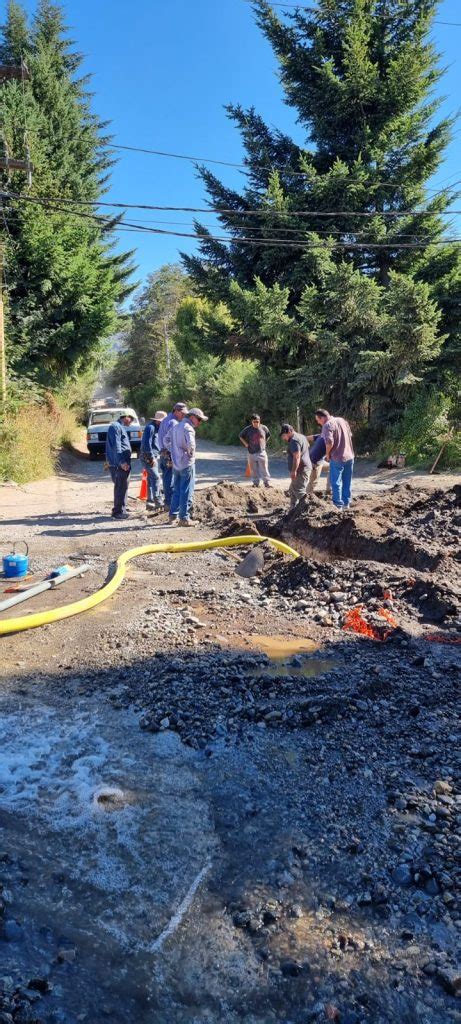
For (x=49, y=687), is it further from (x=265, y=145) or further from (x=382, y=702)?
(x=265, y=145)

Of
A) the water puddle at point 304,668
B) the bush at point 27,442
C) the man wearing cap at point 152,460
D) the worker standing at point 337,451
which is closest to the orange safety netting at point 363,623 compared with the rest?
the water puddle at point 304,668

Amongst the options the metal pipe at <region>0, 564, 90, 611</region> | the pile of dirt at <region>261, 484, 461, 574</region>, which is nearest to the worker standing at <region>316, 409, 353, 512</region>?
the pile of dirt at <region>261, 484, 461, 574</region>

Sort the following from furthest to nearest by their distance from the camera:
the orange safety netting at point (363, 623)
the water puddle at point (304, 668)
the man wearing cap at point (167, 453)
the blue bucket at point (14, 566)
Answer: the man wearing cap at point (167, 453), the blue bucket at point (14, 566), the orange safety netting at point (363, 623), the water puddle at point (304, 668)

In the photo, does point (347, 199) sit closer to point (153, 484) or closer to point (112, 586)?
point (153, 484)

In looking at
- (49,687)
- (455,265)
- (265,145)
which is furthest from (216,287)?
(49,687)

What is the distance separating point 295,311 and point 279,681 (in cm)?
1765

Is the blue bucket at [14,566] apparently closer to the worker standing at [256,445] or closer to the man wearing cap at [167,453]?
the man wearing cap at [167,453]

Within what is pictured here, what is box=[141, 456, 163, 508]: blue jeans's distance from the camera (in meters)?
12.0

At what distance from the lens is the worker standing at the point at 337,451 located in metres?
10.3

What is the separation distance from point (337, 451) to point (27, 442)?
10.1 metres

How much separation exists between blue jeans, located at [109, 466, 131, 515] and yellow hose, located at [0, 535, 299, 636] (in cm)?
268

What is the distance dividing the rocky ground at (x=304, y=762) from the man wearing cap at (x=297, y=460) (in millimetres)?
3354

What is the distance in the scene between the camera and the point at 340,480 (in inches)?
423

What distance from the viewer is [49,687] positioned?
14.8 feet
